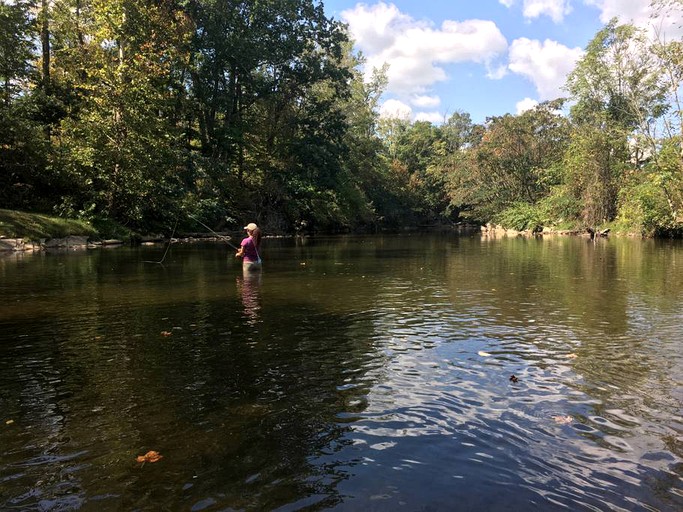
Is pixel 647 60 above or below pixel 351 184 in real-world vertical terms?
above

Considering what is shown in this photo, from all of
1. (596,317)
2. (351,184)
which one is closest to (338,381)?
(596,317)

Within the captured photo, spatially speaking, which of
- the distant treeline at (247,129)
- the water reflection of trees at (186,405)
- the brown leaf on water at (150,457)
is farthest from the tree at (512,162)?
the brown leaf on water at (150,457)

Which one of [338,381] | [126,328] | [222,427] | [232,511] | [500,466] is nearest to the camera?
[232,511]

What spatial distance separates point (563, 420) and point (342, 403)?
2.37 m

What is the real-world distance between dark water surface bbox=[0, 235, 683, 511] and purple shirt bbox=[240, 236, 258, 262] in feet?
14.1

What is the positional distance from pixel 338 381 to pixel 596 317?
6590 millimetres

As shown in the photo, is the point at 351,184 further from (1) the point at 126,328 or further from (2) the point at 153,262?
(1) the point at 126,328

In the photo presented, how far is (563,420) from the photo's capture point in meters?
5.32

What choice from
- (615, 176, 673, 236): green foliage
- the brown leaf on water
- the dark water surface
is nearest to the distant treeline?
(615, 176, 673, 236): green foliage

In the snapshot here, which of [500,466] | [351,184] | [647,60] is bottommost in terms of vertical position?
[500,466]

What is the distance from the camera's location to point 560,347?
823 cm

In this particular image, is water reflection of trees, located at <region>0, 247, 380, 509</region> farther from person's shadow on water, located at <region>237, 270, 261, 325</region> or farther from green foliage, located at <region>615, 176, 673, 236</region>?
green foliage, located at <region>615, 176, 673, 236</region>

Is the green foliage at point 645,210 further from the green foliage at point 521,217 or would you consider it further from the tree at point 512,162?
the tree at point 512,162

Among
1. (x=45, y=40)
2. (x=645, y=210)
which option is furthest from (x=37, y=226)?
(x=645, y=210)
